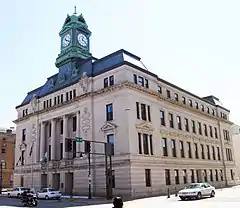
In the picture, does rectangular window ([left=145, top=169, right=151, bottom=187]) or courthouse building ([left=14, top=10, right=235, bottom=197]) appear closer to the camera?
rectangular window ([left=145, top=169, right=151, bottom=187])

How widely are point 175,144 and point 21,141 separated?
29075mm

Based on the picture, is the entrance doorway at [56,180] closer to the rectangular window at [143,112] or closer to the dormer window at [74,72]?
the dormer window at [74,72]

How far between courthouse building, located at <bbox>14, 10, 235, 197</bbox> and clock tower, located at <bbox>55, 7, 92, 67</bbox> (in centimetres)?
17

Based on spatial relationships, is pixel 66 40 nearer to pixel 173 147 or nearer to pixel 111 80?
pixel 111 80

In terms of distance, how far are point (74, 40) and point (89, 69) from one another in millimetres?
7791

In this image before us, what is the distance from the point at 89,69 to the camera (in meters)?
42.9

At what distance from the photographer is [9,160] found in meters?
76.4

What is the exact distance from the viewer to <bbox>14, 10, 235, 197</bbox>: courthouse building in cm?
3566

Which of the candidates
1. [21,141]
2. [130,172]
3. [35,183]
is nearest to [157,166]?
[130,172]

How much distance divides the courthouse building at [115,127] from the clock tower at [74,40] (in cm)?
17

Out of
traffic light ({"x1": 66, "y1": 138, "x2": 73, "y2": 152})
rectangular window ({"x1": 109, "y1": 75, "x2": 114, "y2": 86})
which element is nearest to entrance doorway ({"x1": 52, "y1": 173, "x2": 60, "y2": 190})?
traffic light ({"x1": 66, "y1": 138, "x2": 73, "y2": 152})

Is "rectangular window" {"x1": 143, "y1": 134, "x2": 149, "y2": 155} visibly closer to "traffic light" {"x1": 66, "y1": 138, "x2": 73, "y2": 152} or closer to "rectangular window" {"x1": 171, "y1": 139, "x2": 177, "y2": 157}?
"rectangular window" {"x1": 171, "y1": 139, "x2": 177, "y2": 157}

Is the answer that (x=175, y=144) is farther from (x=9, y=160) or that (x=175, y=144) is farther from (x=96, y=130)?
(x=9, y=160)

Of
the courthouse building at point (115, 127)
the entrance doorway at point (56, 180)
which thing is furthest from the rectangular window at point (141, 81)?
the entrance doorway at point (56, 180)
